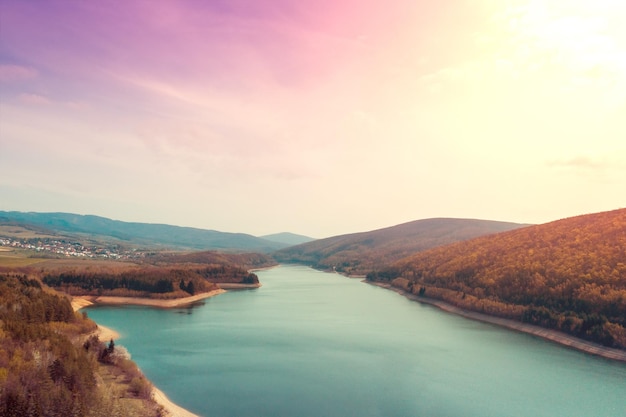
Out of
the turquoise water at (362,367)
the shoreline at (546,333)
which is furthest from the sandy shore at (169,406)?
the shoreline at (546,333)

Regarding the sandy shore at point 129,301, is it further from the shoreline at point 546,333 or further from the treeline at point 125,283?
the shoreline at point 546,333

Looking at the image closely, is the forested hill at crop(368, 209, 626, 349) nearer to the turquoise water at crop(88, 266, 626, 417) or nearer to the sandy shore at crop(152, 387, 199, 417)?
the turquoise water at crop(88, 266, 626, 417)

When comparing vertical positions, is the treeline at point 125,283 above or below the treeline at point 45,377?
below

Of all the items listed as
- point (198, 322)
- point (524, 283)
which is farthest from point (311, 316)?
point (524, 283)

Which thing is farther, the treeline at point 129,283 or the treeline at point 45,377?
the treeline at point 129,283

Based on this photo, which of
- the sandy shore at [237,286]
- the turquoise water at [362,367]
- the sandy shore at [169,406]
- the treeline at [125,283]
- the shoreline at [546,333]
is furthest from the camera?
the sandy shore at [237,286]

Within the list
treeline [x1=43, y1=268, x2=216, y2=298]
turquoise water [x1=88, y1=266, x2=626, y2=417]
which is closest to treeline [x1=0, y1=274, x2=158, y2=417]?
turquoise water [x1=88, y1=266, x2=626, y2=417]
